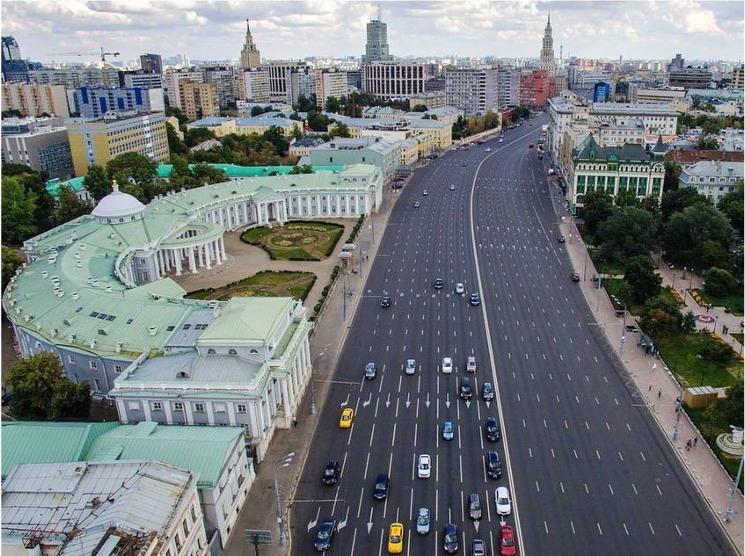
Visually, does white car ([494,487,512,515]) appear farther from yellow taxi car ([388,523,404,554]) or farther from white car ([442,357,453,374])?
white car ([442,357,453,374])

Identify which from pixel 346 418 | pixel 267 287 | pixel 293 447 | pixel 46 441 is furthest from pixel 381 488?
pixel 267 287

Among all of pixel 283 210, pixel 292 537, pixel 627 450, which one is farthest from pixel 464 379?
pixel 283 210

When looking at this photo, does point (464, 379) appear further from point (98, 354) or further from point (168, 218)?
point (168, 218)

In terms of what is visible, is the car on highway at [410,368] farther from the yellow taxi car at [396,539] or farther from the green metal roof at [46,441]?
the green metal roof at [46,441]

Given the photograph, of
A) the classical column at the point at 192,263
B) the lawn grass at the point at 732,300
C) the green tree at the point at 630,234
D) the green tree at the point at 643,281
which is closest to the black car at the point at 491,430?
the green tree at the point at 643,281

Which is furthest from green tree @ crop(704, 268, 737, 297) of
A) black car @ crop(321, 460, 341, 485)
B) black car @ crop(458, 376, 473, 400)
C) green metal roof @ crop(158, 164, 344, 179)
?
green metal roof @ crop(158, 164, 344, 179)
